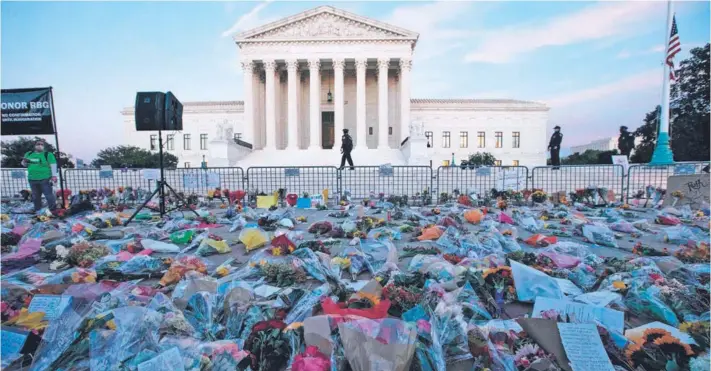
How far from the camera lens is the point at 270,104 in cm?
3192

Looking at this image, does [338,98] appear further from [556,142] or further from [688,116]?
[688,116]

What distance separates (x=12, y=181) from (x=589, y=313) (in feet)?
52.4

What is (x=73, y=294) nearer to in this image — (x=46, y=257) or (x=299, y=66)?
(x=46, y=257)

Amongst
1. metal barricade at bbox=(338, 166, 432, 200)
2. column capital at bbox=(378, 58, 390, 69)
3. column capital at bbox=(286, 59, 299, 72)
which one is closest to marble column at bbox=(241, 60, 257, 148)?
column capital at bbox=(286, 59, 299, 72)

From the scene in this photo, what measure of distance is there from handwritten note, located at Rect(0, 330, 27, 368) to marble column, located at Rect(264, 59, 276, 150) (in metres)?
30.2

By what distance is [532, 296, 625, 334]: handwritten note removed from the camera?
2.17 meters

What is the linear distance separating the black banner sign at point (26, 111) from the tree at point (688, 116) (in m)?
35.6

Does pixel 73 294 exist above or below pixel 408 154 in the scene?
below

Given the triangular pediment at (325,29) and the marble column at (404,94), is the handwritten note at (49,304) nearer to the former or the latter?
the marble column at (404,94)

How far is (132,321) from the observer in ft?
6.27

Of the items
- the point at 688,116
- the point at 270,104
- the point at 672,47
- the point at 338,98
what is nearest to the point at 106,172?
the point at 672,47

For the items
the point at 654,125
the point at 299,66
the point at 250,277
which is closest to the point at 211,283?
the point at 250,277

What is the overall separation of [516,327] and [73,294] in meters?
3.15

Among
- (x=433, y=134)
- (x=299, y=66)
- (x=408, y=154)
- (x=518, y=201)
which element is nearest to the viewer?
(x=518, y=201)
